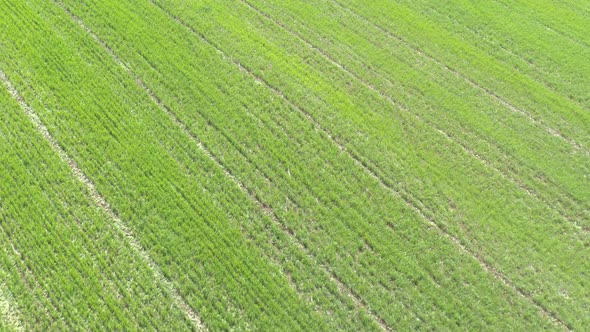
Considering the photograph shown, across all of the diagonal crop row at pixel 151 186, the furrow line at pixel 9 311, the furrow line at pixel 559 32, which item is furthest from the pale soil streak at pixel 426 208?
the furrow line at pixel 9 311

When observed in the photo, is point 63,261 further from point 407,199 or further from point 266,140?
point 407,199

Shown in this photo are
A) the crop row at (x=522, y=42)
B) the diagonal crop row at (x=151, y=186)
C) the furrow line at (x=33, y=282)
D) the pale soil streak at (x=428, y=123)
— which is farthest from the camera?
the crop row at (x=522, y=42)

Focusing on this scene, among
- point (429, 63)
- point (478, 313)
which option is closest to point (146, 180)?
point (478, 313)

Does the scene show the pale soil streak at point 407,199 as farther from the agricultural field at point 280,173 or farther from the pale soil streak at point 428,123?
the pale soil streak at point 428,123

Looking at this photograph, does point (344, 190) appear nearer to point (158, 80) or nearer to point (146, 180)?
point (146, 180)

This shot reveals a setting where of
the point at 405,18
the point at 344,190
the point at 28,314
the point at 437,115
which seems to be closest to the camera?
the point at 28,314

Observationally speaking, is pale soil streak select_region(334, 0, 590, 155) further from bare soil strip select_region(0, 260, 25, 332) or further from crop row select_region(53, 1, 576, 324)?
bare soil strip select_region(0, 260, 25, 332)

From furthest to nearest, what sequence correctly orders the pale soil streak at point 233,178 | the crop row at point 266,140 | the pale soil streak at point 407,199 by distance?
1. the crop row at point 266,140
2. the pale soil streak at point 407,199
3. the pale soil streak at point 233,178
